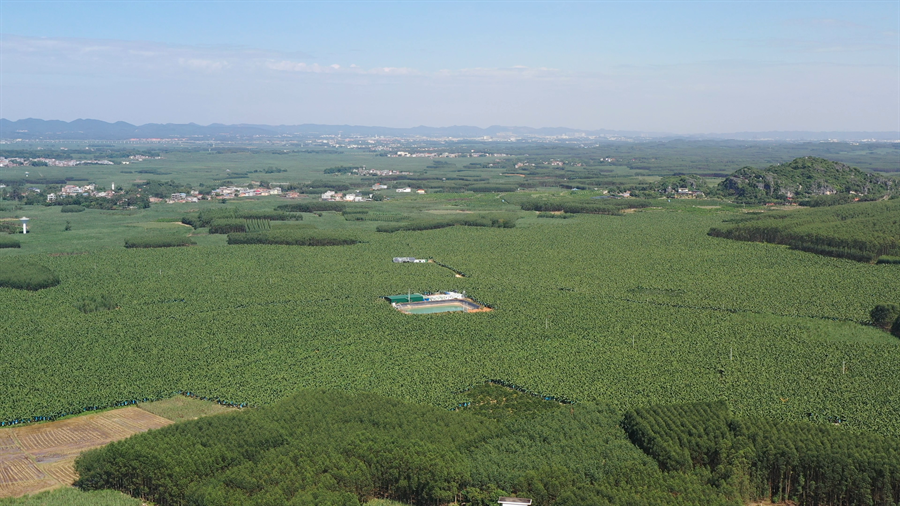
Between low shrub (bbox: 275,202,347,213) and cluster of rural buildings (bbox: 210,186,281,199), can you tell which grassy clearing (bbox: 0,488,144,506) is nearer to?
low shrub (bbox: 275,202,347,213)

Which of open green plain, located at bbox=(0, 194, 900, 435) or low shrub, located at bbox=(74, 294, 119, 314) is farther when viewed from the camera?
low shrub, located at bbox=(74, 294, 119, 314)

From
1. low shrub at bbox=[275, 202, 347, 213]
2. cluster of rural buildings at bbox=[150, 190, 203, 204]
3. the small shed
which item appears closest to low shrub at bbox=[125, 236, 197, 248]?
low shrub at bbox=[275, 202, 347, 213]

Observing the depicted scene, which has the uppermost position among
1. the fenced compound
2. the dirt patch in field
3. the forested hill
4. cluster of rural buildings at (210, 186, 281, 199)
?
the forested hill

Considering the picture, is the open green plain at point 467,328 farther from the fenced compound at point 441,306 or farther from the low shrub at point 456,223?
the low shrub at point 456,223

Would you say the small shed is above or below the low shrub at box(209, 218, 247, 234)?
below

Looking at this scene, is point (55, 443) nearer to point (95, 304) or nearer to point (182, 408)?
point (182, 408)

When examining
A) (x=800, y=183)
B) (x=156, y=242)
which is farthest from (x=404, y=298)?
(x=800, y=183)

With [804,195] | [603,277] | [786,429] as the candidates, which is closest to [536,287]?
[603,277]
